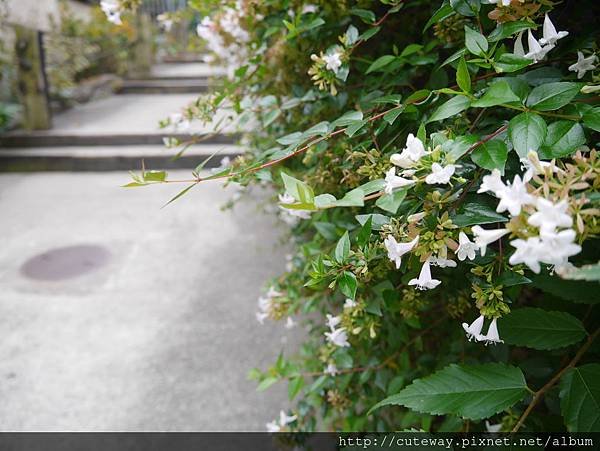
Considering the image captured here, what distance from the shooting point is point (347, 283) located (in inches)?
26.4

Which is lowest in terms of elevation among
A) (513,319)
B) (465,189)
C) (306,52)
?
(513,319)

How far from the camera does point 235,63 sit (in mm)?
2018

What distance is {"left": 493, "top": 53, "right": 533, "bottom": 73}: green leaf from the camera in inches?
26.1

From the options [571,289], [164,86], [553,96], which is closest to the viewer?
[553,96]

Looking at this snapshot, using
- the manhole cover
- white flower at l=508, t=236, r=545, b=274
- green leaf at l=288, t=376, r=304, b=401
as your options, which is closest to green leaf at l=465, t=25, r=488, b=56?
white flower at l=508, t=236, r=545, b=274

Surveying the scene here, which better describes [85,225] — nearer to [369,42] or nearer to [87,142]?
[87,142]

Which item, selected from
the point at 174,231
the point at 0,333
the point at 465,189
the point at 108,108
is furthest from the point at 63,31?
the point at 465,189

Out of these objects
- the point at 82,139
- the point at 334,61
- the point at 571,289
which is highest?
the point at 334,61

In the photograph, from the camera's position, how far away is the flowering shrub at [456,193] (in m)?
0.60

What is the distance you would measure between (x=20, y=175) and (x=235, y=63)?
3.91 metres

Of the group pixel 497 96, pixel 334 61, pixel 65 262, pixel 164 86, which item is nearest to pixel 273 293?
pixel 334 61

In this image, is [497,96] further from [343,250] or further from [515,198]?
[343,250]

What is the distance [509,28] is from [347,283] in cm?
44

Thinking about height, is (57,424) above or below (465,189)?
below
